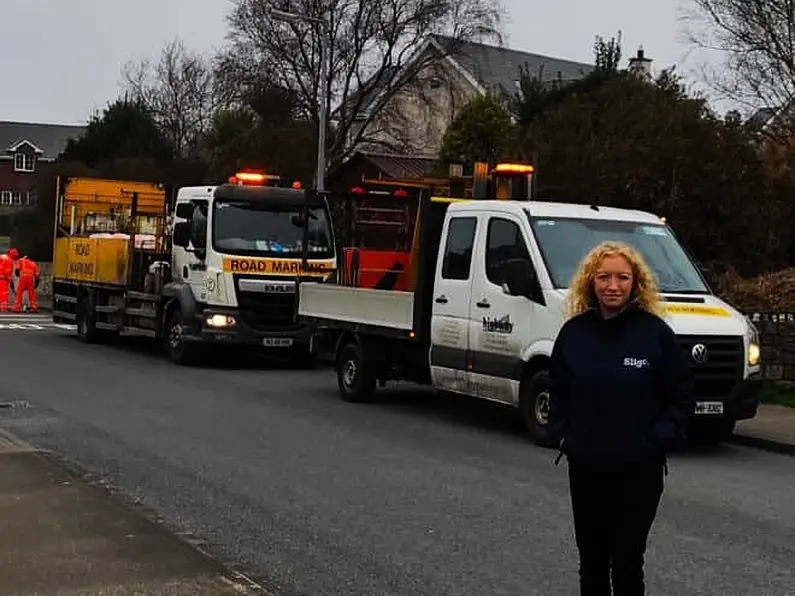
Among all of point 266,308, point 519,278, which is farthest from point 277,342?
point 519,278

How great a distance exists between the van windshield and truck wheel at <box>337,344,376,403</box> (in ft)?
10.5

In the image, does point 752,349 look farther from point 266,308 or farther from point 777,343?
point 266,308

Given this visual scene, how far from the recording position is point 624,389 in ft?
15.8

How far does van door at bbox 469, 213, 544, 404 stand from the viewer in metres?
12.0

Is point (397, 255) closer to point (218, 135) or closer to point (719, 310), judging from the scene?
point (719, 310)

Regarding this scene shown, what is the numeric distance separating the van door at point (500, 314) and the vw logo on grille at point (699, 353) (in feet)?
4.75

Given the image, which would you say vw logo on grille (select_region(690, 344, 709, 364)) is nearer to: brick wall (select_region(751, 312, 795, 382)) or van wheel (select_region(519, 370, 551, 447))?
van wheel (select_region(519, 370, 551, 447))

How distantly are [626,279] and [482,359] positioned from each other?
767 cm

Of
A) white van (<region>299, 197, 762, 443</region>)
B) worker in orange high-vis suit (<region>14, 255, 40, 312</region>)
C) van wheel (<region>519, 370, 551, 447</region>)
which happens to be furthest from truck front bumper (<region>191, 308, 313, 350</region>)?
worker in orange high-vis suit (<region>14, 255, 40, 312</region>)

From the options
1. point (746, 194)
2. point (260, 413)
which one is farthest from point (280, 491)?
point (746, 194)

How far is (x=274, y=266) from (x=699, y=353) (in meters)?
8.82

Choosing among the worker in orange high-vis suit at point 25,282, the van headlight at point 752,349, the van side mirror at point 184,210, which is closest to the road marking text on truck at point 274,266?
the van side mirror at point 184,210

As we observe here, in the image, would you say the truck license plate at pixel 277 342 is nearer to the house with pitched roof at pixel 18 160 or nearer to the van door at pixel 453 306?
the van door at pixel 453 306

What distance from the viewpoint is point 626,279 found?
4895mm
